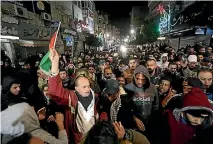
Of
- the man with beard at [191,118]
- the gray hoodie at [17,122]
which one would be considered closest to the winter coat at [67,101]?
the gray hoodie at [17,122]

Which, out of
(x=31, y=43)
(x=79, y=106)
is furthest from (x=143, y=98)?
(x=31, y=43)

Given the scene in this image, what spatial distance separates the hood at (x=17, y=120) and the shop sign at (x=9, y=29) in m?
13.1

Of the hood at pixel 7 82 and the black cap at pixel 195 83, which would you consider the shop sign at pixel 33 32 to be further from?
the black cap at pixel 195 83

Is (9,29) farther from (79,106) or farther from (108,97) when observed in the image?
(79,106)

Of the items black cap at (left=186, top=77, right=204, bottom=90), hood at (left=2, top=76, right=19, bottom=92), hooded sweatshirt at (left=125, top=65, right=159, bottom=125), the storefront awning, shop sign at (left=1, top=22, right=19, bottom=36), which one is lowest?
hooded sweatshirt at (left=125, top=65, right=159, bottom=125)

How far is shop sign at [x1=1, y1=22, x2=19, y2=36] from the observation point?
549 inches

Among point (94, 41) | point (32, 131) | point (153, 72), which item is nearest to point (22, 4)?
point (153, 72)

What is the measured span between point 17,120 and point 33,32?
1947cm

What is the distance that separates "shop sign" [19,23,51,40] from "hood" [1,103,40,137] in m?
16.3

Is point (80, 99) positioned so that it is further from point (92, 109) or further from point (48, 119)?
point (48, 119)

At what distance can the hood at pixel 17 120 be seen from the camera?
2035 mm

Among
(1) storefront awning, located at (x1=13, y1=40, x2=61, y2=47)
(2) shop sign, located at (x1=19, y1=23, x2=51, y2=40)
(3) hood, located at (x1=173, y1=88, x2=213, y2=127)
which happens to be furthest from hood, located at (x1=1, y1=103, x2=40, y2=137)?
(2) shop sign, located at (x1=19, y1=23, x2=51, y2=40)

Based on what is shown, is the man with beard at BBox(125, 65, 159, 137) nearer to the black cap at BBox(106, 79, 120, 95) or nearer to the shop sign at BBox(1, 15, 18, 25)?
the black cap at BBox(106, 79, 120, 95)

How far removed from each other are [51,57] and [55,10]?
86.1ft
